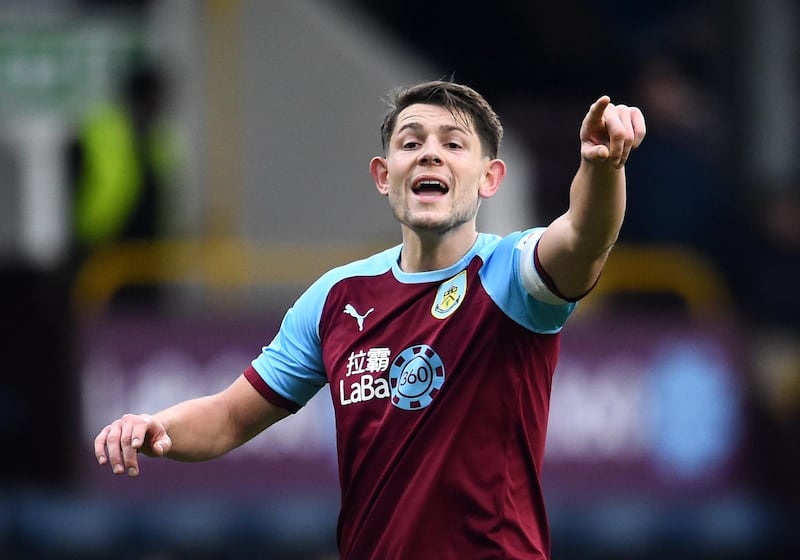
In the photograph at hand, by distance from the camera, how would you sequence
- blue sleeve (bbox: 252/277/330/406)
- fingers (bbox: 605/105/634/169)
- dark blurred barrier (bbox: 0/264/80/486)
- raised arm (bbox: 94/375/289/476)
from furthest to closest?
dark blurred barrier (bbox: 0/264/80/486)
blue sleeve (bbox: 252/277/330/406)
raised arm (bbox: 94/375/289/476)
fingers (bbox: 605/105/634/169)

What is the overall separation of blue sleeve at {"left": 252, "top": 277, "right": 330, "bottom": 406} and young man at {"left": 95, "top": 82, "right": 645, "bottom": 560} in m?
0.15

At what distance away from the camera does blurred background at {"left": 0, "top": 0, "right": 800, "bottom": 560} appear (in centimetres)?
1000

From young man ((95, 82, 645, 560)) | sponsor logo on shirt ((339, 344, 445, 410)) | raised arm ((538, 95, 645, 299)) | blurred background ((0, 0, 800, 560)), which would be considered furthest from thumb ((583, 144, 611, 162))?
blurred background ((0, 0, 800, 560))

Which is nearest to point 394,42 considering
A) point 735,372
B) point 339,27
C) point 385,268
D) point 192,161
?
point 339,27

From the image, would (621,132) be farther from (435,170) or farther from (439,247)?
(439,247)

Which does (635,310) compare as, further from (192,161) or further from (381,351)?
(381,351)

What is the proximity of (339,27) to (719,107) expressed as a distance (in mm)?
4156

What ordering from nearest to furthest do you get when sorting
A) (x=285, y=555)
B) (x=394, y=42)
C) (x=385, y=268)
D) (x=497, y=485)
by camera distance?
(x=497, y=485) → (x=385, y=268) → (x=285, y=555) → (x=394, y=42)

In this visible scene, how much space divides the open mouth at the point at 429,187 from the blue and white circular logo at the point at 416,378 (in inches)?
17.1

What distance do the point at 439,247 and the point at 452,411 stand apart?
49cm

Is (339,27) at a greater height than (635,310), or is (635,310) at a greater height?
(339,27)

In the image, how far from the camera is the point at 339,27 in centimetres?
1141

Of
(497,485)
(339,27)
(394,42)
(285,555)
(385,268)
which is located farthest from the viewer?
(394,42)

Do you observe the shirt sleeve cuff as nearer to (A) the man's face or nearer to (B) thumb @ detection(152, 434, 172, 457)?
(B) thumb @ detection(152, 434, 172, 457)
